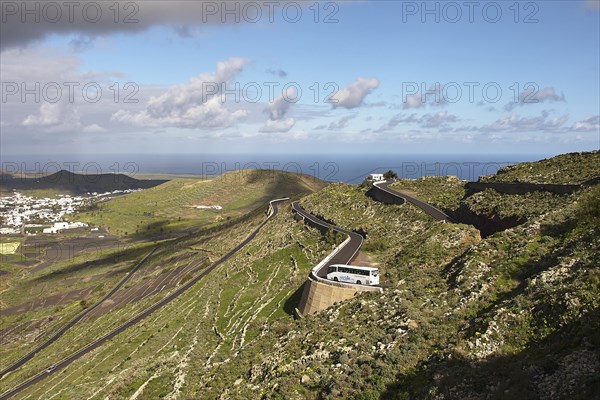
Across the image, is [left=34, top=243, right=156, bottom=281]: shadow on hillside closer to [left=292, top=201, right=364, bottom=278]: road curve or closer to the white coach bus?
[left=292, top=201, right=364, bottom=278]: road curve

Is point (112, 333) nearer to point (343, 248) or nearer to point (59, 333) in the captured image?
point (59, 333)

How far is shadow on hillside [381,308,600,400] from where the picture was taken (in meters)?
15.2

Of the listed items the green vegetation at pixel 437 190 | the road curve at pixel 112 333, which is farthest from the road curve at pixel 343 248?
the road curve at pixel 112 333

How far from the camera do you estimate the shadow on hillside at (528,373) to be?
597 inches

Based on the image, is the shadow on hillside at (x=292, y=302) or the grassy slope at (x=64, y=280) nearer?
the shadow on hillside at (x=292, y=302)

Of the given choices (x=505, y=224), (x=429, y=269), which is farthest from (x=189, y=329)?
(x=505, y=224)

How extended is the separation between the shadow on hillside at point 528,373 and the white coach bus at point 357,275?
1435 cm

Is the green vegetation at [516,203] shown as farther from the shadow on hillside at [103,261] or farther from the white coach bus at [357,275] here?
the shadow on hillside at [103,261]

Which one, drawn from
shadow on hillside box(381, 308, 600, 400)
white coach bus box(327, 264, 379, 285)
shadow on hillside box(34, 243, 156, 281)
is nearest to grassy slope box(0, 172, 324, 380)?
shadow on hillside box(34, 243, 156, 281)

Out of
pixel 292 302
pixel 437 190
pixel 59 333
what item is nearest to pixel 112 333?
pixel 59 333

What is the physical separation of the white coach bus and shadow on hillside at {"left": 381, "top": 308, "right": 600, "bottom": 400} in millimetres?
14353

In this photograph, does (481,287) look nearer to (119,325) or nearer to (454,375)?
(454,375)

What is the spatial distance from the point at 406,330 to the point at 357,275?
11.0 meters

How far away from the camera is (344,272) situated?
37.2m
